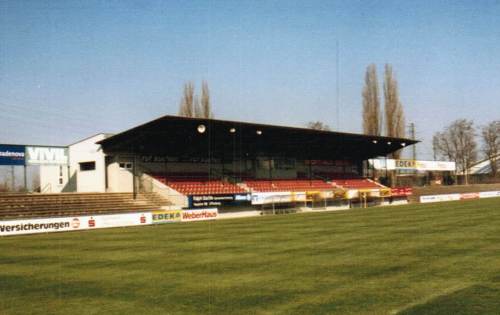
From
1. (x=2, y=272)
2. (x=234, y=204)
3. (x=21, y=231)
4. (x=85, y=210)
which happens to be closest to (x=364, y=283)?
(x=2, y=272)

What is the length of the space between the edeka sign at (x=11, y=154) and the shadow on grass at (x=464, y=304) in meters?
38.7

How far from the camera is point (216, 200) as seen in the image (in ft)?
147

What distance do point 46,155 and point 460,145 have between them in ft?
279

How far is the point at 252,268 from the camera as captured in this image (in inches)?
539

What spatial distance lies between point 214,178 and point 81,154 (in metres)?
13.6

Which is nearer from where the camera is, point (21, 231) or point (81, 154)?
point (21, 231)

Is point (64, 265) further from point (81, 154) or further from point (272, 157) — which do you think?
point (272, 157)

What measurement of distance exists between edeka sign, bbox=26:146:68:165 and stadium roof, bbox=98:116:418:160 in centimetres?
351

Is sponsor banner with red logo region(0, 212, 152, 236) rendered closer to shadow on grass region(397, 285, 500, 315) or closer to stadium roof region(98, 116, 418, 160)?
stadium roof region(98, 116, 418, 160)

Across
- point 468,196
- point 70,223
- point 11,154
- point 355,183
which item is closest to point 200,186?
point 11,154

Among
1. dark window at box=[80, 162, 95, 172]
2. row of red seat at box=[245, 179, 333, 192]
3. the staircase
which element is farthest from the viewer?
row of red seat at box=[245, 179, 333, 192]

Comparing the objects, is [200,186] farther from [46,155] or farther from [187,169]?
[46,155]

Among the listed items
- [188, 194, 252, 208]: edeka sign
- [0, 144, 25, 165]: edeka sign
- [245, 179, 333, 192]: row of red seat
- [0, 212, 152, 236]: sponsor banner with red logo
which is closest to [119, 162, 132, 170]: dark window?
[188, 194, 252, 208]: edeka sign

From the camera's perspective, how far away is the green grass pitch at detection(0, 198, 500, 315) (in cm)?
922
